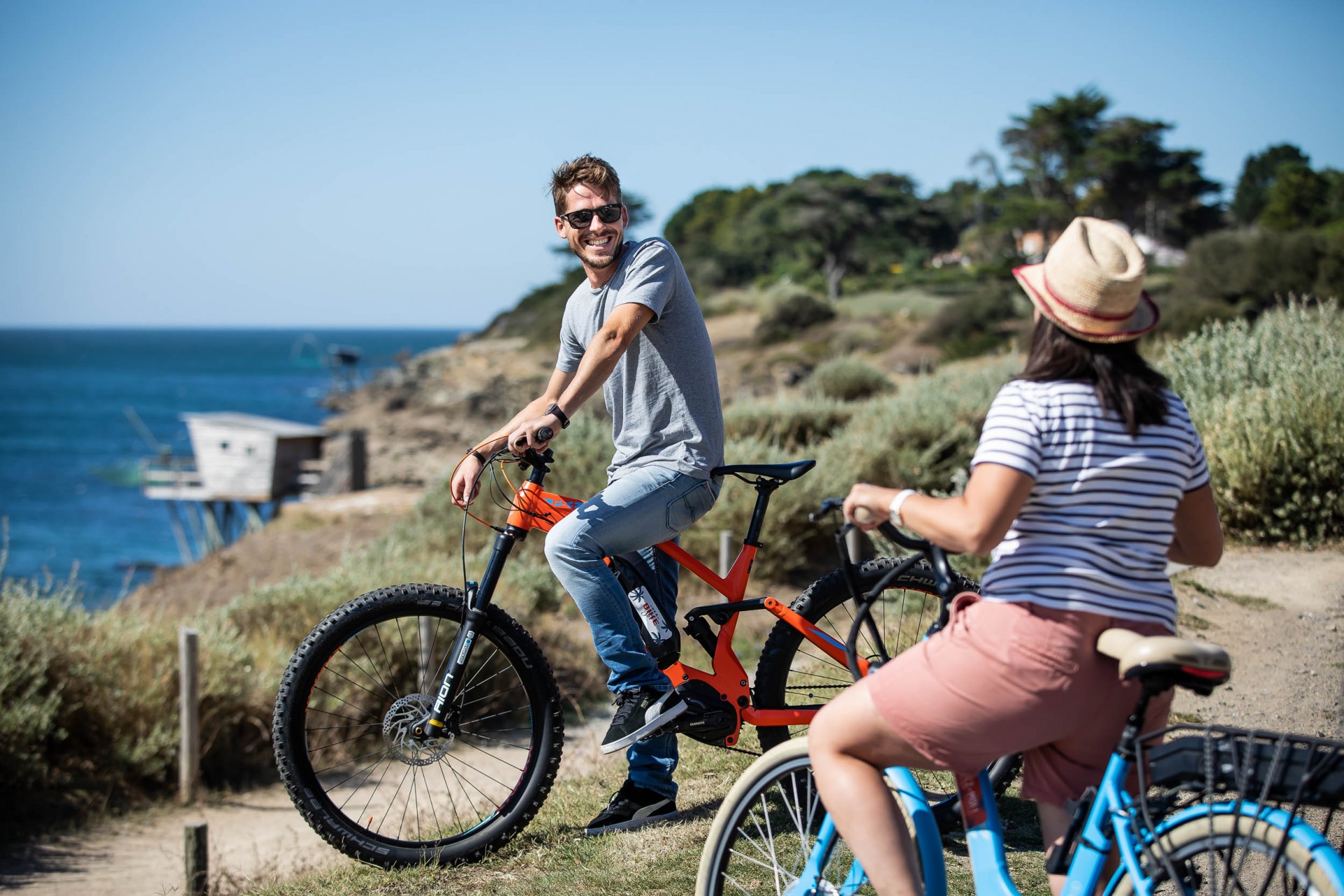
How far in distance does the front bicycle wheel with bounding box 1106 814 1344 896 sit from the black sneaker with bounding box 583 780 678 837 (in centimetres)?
207

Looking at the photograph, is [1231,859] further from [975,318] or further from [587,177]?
[975,318]

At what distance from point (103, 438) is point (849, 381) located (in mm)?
58247

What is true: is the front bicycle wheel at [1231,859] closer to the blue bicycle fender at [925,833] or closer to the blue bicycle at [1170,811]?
the blue bicycle at [1170,811]

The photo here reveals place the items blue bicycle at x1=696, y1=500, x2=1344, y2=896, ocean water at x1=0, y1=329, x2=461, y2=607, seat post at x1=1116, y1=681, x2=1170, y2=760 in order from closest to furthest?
1. blue bicycle at x1=696, y1=500, x2=1344, y2=896
2. seat post at x1=1116, y1=681, x2=1170, y2=760
3. ocean water at x1=0, y1=329, x2=461, y2=607

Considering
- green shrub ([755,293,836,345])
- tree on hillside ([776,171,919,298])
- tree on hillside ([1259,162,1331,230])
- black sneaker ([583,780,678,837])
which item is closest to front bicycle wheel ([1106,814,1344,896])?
black sneaker ([583,780,678,837])

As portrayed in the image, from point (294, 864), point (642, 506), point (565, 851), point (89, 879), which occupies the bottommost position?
point (89, 879)

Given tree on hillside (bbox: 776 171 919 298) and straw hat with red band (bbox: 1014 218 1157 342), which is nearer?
straw hat with red band (bbox: 1014 218 1157 342)

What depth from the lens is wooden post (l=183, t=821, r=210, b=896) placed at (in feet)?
16.8

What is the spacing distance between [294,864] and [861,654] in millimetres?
3238

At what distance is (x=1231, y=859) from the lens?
197cm

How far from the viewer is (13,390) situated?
3807 inches

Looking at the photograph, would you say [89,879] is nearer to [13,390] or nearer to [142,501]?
[142,501]

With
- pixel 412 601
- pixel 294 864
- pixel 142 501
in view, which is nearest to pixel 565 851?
pixel 412 601

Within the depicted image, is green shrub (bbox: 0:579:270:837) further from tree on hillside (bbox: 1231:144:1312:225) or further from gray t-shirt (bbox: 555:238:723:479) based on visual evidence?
tree on hillside (bbox: 1231:144:1312:225)
